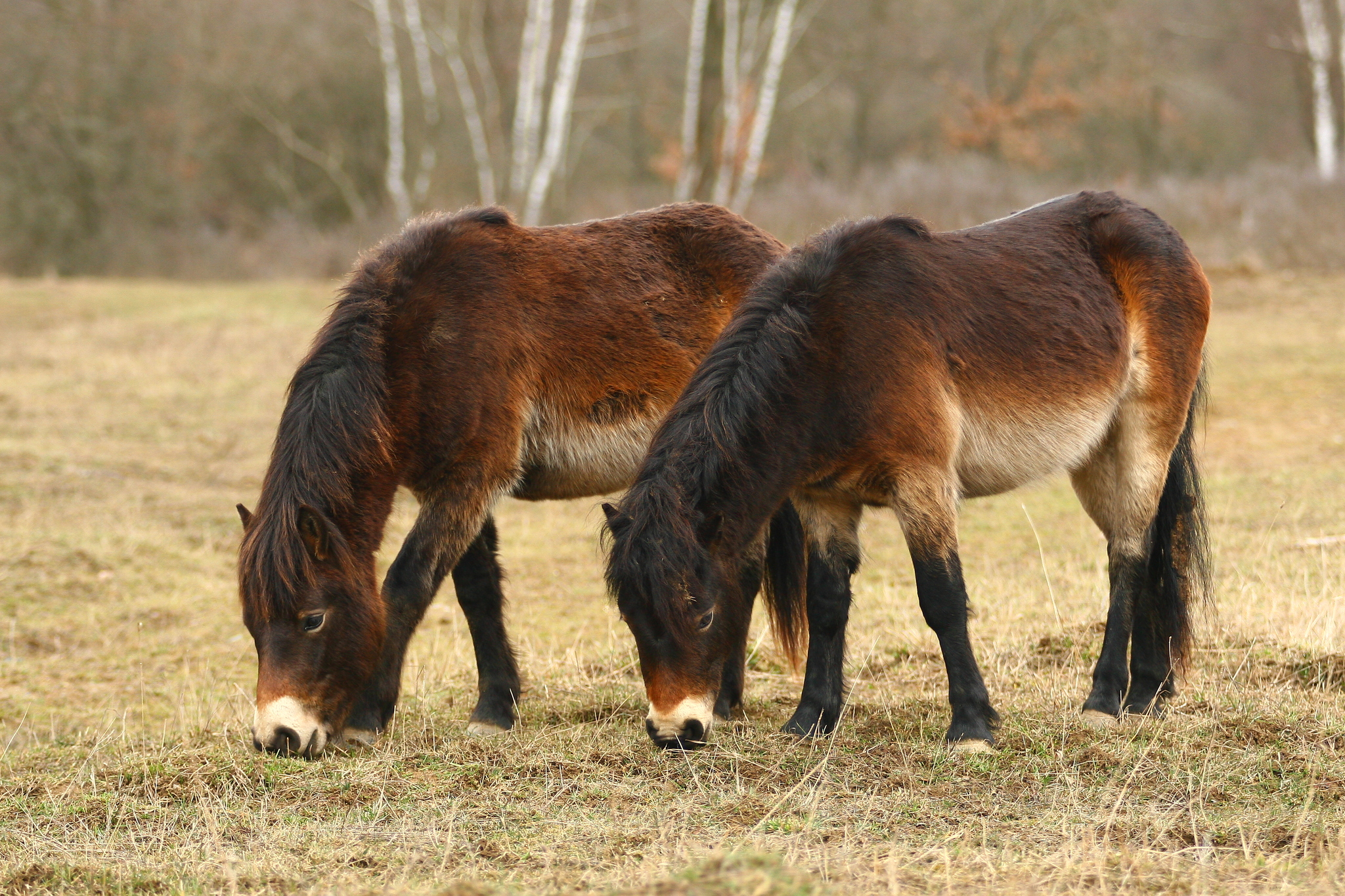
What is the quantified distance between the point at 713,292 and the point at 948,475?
5.73 feet

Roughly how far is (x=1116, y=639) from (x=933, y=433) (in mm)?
1445

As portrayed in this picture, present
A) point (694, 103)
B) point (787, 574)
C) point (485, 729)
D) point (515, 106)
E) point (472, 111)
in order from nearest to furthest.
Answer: point (485, 729) < point (787, 574) < point (694, 103) < point (472, 111) < point (515, 106)

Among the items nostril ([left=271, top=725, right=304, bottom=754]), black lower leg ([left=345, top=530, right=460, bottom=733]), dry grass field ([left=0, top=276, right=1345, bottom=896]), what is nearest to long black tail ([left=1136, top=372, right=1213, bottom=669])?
dry grass field ([left=0, top=276, right=1345, bottom=896])

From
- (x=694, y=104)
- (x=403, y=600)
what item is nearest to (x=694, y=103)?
(x=694, y=104)

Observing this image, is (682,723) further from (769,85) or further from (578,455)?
(769,85)

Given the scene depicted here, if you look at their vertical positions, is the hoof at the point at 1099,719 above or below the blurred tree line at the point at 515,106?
below

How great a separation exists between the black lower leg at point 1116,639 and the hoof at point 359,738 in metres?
2.89

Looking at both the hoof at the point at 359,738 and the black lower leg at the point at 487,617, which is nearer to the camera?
the hoof at the point at 359,738

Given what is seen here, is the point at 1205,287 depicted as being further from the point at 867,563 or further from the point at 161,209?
the point at 161,209

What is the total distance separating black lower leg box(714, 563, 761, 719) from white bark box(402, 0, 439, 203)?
1860 centimetres

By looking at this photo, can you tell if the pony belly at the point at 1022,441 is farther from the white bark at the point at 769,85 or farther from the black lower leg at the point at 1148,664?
the white bark at the point at 769,85

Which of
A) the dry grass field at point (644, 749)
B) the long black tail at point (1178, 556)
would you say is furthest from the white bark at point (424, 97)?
the long black tail at point (1178, 556)

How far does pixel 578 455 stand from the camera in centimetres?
543

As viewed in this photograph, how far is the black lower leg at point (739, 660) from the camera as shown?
17.7 ft
